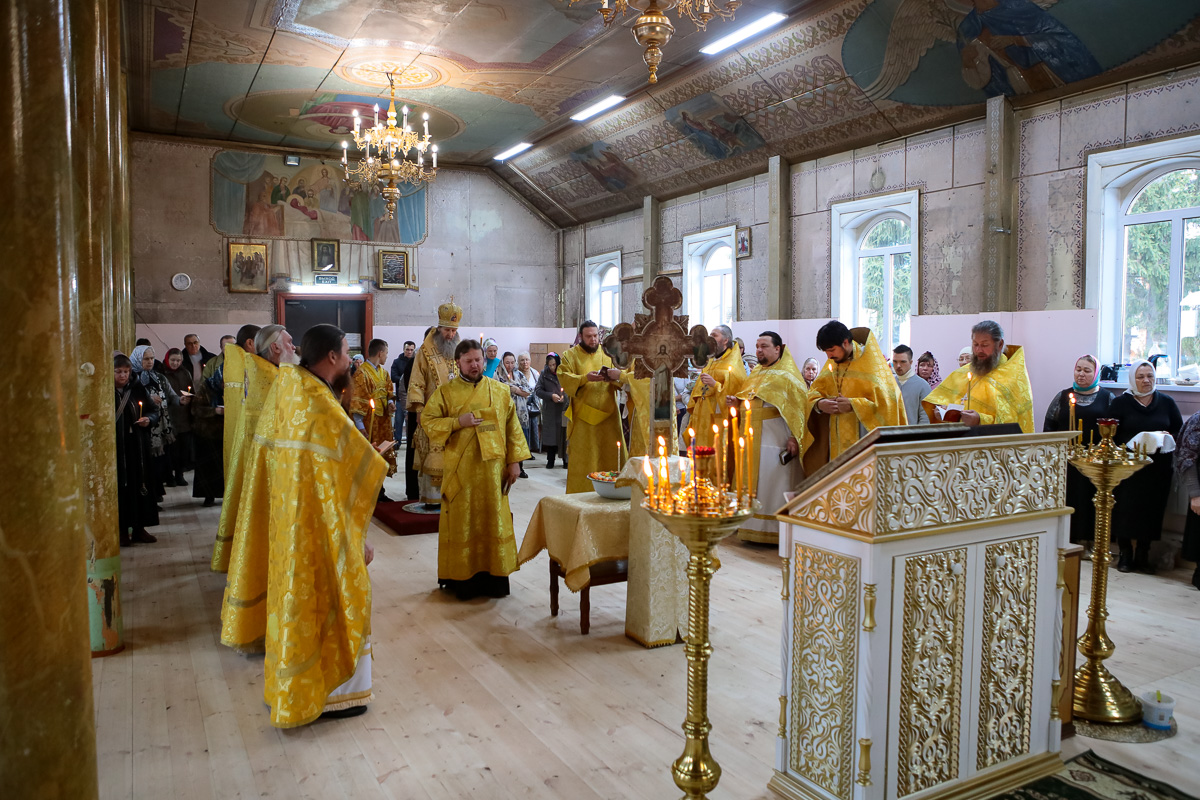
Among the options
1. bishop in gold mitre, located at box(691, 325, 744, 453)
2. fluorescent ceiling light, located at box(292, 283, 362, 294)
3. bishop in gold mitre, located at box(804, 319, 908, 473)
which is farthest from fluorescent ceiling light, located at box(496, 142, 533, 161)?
bishop in gold mitre, located at box(804, 319, 908, 473)

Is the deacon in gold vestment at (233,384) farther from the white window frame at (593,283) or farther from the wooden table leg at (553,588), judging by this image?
the white window frame at (593,283)

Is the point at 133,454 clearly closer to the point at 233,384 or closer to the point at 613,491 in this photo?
the point at 233,384

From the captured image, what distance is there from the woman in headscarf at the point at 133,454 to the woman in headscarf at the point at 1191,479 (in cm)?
746

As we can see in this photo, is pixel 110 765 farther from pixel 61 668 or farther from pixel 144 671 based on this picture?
pixel 61 668

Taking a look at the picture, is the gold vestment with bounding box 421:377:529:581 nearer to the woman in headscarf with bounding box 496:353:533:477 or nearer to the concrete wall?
the woman in headscarf with bounding box 496:353:533:477

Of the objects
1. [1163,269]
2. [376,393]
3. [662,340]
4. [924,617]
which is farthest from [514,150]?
[924,617]

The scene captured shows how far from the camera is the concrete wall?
13695mm

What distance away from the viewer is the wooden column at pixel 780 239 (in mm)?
10984

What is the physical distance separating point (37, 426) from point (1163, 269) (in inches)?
329

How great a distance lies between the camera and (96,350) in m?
4.08

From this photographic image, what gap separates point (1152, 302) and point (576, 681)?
646 cm

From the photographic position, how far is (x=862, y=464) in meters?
2.47

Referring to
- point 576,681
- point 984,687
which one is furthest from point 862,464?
point 576,681

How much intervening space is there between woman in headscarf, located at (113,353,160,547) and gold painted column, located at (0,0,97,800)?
16.8ft
